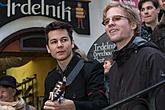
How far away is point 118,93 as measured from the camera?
120 inches

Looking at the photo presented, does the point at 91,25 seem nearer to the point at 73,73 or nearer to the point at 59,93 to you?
the point at 73,73

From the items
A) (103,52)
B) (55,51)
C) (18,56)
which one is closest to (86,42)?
(103,52)

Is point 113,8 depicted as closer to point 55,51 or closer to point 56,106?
point 55,51

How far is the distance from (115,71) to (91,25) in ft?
20.3

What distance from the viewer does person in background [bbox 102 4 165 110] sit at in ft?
9.21

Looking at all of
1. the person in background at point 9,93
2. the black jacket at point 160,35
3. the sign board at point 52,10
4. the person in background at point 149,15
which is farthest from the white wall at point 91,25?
the black jacket at point 160,35

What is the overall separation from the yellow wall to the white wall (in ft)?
2.57

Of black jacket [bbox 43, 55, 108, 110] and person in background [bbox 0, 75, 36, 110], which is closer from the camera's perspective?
black jacket [bbox 43, 55, 108, 110]

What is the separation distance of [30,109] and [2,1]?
3.47 meters

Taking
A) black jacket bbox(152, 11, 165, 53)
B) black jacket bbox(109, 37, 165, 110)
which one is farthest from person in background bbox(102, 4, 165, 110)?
black jacket bbox(152, 11, 165, 53)

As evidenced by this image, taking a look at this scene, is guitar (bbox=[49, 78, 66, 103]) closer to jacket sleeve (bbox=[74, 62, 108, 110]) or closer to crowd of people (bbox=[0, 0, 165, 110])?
crowd of people (bbox=[0, 0, 165, 110])

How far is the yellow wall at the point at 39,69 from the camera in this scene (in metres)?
9.61

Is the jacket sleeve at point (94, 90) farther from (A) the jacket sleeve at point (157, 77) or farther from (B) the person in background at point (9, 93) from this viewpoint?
(B) the person in background at point (9, 93)

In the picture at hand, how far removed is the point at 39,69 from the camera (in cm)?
986
